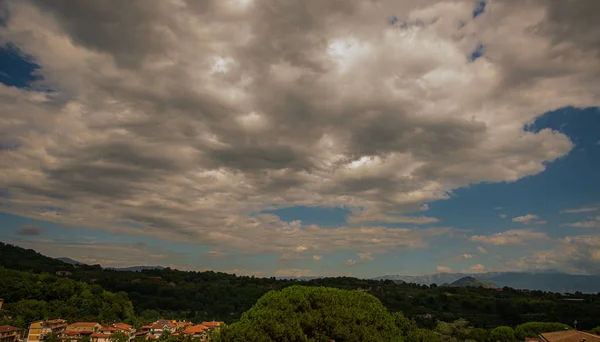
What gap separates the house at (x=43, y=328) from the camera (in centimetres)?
8155

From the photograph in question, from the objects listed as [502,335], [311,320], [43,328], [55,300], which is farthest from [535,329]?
[55,300]

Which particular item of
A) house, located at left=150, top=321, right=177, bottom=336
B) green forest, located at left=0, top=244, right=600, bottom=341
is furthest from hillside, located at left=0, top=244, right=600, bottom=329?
house, located at left=150, top=321, right=177, bottom=336

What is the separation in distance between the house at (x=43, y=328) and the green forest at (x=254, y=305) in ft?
19.3

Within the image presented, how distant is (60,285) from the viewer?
11762 centimetres

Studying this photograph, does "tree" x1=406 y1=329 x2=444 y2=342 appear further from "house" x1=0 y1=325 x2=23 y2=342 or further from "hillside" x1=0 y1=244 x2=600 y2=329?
"house" x1=0 y1=325 x2=23 y2=342

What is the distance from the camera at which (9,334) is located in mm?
77250

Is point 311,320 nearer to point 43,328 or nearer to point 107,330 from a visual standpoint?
point 107,330

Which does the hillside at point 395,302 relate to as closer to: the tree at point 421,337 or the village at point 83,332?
the village at point 83,332

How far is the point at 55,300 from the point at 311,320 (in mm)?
103755

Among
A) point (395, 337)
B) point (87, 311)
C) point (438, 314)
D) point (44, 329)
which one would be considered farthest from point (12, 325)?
point (438, 314)

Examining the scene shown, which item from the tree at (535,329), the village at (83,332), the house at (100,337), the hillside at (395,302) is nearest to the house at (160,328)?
the village at (83,332)

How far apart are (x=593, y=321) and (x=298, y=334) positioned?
101 metres

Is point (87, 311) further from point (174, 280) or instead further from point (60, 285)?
point (174, 280)

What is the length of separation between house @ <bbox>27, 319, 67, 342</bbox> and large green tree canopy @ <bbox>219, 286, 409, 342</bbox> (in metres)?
66.5
